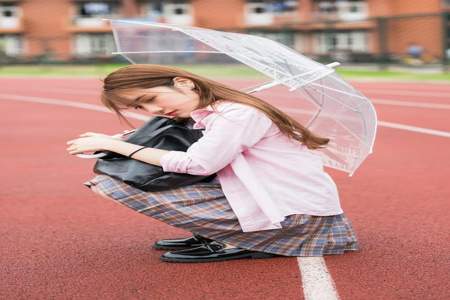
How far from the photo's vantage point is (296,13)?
44625mm

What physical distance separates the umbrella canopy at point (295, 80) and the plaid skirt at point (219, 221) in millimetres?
353

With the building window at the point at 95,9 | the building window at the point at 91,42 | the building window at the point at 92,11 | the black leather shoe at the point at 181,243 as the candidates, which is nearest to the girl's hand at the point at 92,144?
the black leather shoe at the point at 181,243

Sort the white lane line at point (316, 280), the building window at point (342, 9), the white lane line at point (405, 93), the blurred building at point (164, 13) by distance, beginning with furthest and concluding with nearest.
Result: 1. the building window at point (342, 9)
2. the blurred building at point (164, 13)
3. the white lane line at point (405, 93)
4. the white lane line at point (316, 280)

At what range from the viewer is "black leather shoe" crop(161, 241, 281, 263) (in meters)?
3.89

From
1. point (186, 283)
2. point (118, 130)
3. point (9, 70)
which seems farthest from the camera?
point (9, 70)

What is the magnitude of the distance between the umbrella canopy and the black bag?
40 centimetres

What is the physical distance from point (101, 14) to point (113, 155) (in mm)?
44547

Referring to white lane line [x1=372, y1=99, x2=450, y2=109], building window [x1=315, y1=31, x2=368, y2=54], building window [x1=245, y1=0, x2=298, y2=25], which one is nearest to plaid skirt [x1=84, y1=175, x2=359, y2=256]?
white lane line [x1=372, y1=99, x2=450, y2=109]

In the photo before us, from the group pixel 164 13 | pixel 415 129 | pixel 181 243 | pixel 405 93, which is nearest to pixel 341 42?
pixel 405 93

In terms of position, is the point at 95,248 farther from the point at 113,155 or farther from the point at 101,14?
the point at 101,14

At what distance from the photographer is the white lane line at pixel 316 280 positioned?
11.1 ft

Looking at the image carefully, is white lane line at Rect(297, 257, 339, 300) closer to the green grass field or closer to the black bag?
the black bag

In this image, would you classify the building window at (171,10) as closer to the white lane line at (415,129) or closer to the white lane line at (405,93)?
the white lane line at (405,93)

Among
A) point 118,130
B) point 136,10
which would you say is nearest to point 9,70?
point 136,10
